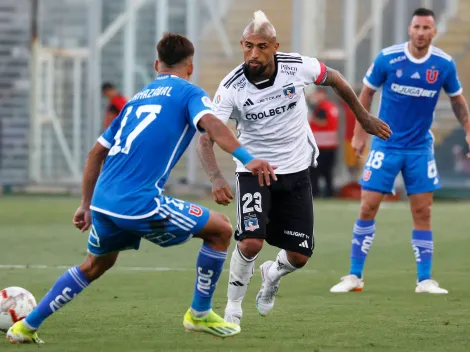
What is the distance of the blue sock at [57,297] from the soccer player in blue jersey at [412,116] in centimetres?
391

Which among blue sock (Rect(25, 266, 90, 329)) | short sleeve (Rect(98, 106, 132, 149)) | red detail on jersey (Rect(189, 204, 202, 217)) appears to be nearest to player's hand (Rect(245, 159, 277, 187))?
red detail on jersey (Rect(189, 204, 202, 217))

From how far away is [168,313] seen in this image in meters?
9.22

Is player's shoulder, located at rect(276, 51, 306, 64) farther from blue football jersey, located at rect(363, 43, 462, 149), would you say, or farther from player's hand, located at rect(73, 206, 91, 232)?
blue football jersey, located at rect(363, 43, 462, 149)

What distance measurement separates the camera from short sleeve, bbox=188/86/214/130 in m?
7.34

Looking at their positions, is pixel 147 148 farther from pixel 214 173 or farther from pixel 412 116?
pixel 412 116

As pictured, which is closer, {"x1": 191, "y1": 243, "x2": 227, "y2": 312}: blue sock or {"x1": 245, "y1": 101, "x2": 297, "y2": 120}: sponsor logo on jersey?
{"x1": 191, "y1": 243, "x2": 227, "y2": 312}: blue sock

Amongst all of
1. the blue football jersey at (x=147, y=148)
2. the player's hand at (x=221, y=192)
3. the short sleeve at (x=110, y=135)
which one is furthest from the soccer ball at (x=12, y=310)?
the player's hand at (x=221, y=192)

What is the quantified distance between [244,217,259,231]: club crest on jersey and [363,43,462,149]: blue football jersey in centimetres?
285

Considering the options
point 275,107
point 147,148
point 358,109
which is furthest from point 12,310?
point 358,109

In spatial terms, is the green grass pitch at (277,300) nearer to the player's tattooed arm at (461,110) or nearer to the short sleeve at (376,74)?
the player's tattooed arm at (461,110)

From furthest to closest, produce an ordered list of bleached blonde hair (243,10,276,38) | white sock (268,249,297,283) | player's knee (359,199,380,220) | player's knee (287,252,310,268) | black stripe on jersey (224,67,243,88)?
player's knee (359,199,380,220), white sock (268,249,297,283), player's knee (287,252,310,268), black stripe on jersey (224,67,243,88), bleached blonde hair (243,10,276,38)

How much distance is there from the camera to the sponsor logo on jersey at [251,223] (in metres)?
8.62

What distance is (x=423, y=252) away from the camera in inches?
440

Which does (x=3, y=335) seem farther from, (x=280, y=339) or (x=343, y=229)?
(x=343, y=229)
